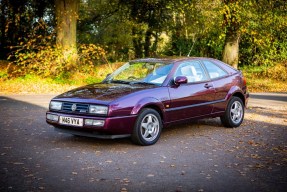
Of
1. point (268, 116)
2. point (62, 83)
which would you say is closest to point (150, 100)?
point (268, 116)

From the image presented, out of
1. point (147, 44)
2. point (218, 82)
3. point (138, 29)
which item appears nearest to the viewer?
point (218, 82)

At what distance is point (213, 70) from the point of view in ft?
28.7

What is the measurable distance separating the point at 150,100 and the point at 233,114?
283 centimetres

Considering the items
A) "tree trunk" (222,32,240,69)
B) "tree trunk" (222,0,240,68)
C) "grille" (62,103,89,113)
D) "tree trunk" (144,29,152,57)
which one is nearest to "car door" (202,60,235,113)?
"grille" (62,103,89,113)

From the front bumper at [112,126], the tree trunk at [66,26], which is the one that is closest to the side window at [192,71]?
the front bumper at [112,126]

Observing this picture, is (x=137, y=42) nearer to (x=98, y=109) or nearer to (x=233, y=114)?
(x=233, y=114)

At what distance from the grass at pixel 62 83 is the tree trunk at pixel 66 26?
1.05m

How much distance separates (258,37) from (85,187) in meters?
17.9

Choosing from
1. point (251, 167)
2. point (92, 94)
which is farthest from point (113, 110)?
point (251, 167)

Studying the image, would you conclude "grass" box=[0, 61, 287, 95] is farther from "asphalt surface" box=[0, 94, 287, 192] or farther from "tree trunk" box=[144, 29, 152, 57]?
"tree trunk" box=[144, 29, 152, 57]

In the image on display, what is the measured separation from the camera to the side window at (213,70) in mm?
8625

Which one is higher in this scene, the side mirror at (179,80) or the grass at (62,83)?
the side mirror at (179,80)

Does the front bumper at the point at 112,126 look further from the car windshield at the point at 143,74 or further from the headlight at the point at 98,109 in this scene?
the car windshield at the point at 143,74

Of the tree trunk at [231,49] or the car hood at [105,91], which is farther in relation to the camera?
the tree trunk at [231,49]
